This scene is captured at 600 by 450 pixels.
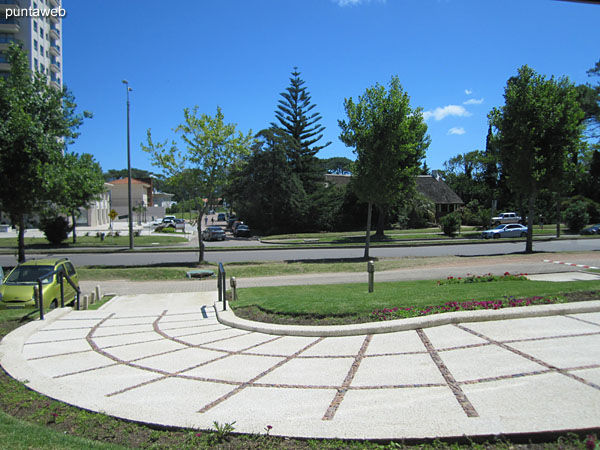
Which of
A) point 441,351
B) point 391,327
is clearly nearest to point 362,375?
point 441,351

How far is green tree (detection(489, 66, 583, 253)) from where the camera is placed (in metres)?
23.3

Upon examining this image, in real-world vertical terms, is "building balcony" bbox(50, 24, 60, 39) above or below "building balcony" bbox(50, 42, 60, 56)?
above

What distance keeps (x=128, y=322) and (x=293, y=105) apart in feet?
179

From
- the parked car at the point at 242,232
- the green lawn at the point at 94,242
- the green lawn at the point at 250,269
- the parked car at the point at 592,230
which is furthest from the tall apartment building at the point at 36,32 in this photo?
the parked car at the point at 592,230

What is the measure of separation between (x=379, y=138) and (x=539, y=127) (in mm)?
9274

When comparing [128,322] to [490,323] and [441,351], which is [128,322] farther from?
[490,323]

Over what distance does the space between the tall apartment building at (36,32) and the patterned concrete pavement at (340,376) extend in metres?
59.2

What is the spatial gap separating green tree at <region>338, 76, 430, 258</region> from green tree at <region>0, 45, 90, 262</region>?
14117 mm

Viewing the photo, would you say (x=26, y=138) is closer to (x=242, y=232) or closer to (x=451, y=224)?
(x=242, y=232)

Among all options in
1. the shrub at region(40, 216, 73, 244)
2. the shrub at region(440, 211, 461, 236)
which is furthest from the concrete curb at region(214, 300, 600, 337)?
the shrub at region(440, 211, 461, 236)

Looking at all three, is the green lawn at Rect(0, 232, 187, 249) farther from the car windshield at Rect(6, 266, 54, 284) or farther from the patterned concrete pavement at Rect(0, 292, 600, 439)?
the patterned concrete pavement at Rect(0, 292, 600, 439)

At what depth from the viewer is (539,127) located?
23.7 metres

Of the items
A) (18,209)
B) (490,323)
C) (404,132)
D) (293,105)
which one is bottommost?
(490,323)

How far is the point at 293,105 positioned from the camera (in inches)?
2363
